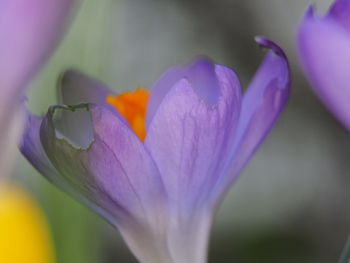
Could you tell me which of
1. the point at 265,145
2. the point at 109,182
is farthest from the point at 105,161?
the point at 265,145

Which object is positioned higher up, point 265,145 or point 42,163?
point 42,163

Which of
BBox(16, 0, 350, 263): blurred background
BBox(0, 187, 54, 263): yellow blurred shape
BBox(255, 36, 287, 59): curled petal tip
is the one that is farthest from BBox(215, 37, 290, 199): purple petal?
BBox(16, 0, 350, 263): blurred background

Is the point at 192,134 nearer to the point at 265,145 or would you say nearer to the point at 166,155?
the point at 166,155

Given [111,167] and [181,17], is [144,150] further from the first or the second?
[181,17]

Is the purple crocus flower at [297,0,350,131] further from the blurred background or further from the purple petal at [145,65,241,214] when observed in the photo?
the blurred background

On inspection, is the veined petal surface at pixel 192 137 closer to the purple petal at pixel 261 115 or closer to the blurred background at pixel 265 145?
the purple petal at pixel 261 115

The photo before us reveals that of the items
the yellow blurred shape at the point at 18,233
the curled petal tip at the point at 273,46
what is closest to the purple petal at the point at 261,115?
the curled petal tip at the point at 273,46
